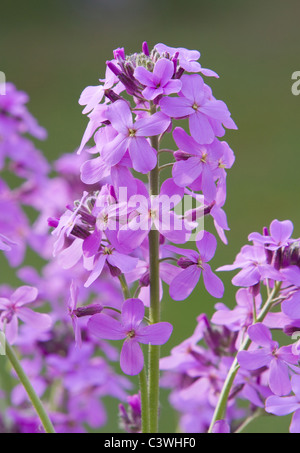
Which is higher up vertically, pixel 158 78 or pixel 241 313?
pixel 158 78

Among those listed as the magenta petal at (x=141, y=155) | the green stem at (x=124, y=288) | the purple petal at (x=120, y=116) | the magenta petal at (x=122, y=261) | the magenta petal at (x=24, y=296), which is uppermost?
the purple petal at (x=120, y=116)

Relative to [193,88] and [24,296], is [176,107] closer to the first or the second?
[193,88]

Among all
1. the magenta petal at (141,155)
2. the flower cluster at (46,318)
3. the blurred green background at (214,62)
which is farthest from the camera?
the blurred green background at (214,62)

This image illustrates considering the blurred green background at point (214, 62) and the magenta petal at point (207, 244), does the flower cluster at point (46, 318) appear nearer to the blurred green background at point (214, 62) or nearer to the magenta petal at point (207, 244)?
the magenta petal at point (207, 244)

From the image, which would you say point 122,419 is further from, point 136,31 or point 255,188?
point 136,31

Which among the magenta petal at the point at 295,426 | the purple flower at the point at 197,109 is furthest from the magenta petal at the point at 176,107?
the magenta petal at the point at 295,426

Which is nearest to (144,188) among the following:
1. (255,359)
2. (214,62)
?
(255,359)

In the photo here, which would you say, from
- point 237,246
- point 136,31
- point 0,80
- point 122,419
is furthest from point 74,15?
point 122,419
